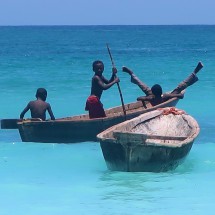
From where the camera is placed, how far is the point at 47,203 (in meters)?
8.39

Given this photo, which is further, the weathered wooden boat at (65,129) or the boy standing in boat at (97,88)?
the boy standing in boat at (97,88)

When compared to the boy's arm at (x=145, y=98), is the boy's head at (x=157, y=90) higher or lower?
higher

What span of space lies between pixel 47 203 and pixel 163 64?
2591cm

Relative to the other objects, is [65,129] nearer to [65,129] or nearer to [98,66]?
[65,129]

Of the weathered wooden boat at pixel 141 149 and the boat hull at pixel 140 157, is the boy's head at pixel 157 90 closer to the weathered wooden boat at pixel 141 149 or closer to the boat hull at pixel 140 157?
the weathered wooden boat at pixel 141 149

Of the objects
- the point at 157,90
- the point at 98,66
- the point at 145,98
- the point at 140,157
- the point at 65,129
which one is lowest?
the point at 140,157

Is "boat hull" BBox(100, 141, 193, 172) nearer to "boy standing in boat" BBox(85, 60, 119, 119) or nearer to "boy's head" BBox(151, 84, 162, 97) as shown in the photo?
"boy standing in boat" BBox(85, 60, 119, 119)

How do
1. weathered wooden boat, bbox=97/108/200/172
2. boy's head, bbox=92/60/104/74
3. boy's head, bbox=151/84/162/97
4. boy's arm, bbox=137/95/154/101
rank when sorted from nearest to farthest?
weathered wooden boat, bbox=97/108/200/172 → boy's head, bbox=92/60/104/74 → boy's head, bbox=151/84/162/97 → boy's arm, bbox=137/95/154/101

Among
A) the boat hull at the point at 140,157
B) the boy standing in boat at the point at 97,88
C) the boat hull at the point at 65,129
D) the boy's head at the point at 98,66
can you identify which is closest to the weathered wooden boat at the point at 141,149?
the boat hull at the point at 140,157

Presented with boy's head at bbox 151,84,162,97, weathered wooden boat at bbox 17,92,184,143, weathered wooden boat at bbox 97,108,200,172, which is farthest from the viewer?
boy's head at bbox 151,84,162,97

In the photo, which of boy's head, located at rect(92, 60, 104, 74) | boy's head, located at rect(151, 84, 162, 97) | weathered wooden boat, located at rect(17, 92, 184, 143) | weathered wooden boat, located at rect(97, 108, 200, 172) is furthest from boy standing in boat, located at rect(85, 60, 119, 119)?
weathered wooden boat, located at rect(97, 108, 200, 172)

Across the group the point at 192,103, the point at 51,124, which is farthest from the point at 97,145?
the point at 192,103

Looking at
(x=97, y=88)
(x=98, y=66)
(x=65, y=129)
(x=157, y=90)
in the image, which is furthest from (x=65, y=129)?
(x=157, y=90)

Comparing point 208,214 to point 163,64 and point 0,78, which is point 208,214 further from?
point 163,64
